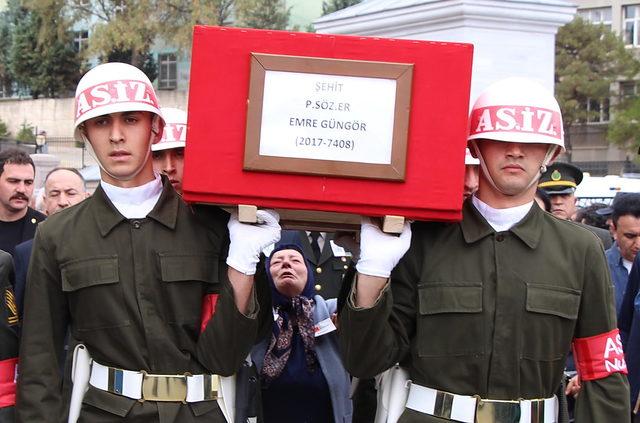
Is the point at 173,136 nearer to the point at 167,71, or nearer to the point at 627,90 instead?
the point at 627,90

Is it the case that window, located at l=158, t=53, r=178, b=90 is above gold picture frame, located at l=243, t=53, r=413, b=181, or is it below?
above

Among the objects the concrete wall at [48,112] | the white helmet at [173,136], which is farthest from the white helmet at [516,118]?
the concrete wall at [48,112]

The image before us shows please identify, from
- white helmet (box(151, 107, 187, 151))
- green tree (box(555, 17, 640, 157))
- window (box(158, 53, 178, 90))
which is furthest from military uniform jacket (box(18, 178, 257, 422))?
window (box(158, 53, 178, 90))

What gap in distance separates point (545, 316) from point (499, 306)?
0.61 feet

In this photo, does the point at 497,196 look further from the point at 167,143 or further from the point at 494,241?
the point at 167,143

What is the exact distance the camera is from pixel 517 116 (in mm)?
4359

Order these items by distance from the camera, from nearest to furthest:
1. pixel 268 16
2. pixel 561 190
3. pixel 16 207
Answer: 1. pixel 16 207
2. pixel 561 190
3. pixel 268 16

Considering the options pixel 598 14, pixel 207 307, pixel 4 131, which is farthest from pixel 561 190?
pixel 598 14

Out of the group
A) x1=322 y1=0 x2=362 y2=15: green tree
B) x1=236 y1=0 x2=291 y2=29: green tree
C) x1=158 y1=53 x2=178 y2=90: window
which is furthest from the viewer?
x1=158 y1=53 x2=178 y2=90: window

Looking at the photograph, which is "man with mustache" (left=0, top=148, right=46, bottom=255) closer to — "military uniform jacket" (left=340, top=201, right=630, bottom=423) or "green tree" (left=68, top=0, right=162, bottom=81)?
"military uniform jacket" (left=340, top=201, right=630, bottom=423)

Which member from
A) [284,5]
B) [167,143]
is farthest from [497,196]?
[284,5]

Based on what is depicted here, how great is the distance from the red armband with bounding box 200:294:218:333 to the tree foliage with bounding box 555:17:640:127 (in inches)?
1509

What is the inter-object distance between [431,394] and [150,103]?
165 centimetres

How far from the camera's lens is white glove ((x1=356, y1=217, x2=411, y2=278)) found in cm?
420
